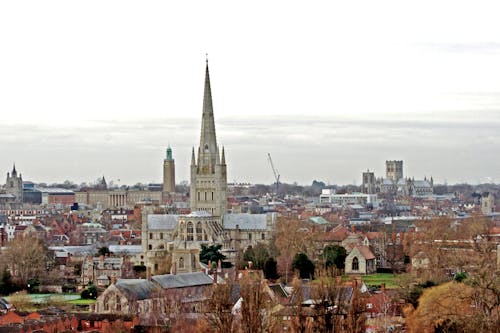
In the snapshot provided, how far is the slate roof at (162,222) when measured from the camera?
308 ft

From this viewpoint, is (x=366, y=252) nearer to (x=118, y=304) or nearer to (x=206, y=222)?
(x=206, y=222)

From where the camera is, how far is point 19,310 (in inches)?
2184

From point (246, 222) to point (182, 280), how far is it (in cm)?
3390

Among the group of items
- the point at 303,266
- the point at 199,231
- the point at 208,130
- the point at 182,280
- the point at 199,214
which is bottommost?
the point at 182,280

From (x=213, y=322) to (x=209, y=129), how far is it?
59.2 metres

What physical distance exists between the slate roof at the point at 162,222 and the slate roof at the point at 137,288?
1357 inches

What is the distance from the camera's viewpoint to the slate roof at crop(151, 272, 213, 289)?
59875 millimetres

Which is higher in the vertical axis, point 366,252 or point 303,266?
point 366,252

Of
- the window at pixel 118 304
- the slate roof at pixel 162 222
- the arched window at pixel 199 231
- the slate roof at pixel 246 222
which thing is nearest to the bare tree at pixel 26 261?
the arched window at pixel 199 231

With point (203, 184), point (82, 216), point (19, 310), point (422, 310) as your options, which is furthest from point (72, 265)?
point (82, 216)

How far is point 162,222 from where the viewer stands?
9431 centimetres

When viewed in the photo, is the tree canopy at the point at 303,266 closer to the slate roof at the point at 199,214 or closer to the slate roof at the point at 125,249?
the slate roof at the point at 199,214

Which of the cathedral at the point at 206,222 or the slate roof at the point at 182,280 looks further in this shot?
the cathedral at the point at 206,222

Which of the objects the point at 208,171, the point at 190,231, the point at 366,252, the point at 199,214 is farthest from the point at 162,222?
the point at 366,252
